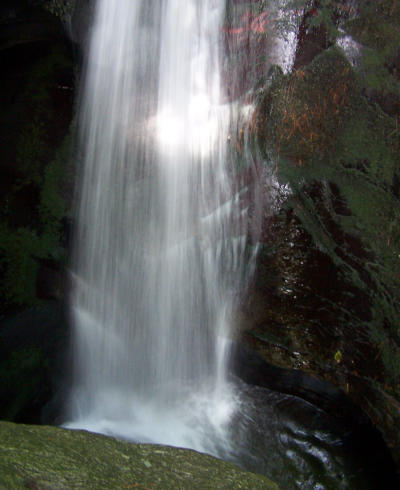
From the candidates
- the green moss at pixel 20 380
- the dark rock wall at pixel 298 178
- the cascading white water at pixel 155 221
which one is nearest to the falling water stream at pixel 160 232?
the cascading white water at pixel 155 221

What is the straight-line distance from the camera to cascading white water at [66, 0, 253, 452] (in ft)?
11.3

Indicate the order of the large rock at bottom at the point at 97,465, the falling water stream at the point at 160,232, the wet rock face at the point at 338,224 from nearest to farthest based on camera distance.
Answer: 1. the large rock at bottom at the point at 97,465
2. the wet rock face at the point at 338,224
3. the falling water stream at the point at 160,232

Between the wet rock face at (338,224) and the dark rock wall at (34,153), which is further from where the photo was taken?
the dark rock wall at (34,153)

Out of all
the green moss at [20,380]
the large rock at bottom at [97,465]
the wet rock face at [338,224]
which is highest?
the wet rock face at [338,224]

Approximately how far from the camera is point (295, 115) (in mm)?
3303

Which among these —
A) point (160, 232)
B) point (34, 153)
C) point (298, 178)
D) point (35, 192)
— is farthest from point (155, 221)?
point (298, 178)

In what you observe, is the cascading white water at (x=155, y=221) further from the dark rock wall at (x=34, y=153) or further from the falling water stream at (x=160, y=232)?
the dark rock wall at (x=34, y=153)

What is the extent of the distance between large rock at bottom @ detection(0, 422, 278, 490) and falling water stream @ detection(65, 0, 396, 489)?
144cm

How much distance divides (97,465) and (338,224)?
7.82 feet

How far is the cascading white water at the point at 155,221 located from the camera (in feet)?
11.3

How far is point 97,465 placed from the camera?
1596 mm

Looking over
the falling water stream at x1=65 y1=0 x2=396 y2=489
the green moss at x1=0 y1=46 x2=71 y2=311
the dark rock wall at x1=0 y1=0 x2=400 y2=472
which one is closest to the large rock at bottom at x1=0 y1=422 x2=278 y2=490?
the falling water stream at x1=65 y1=0 x2=396 y2=489

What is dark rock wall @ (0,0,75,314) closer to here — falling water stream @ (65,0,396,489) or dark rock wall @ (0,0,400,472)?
dark rock wall @ (0,0,400,472)

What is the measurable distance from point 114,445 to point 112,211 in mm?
2077
